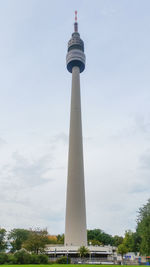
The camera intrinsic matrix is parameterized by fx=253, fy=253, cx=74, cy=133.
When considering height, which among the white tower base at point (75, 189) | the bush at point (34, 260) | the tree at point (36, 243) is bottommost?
the bush at point (34, 260)

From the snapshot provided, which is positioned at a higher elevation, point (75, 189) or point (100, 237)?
point (75, 189)

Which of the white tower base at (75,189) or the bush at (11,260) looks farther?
the white tower base at (75,189)

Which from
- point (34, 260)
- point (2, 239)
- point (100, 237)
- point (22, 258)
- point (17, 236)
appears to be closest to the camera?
point (22, 258)

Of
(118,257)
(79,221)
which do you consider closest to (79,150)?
(79,221)

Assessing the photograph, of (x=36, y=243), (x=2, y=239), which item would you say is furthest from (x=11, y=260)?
(x=2, y=239)

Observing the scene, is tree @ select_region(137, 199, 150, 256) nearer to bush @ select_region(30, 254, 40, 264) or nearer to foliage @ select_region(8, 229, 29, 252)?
bush @ select_region(30, 254, 40, 264)

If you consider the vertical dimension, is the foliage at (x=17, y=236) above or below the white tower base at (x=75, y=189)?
below

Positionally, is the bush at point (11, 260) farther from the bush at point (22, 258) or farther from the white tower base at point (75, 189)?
the white tower base at point (75, 189)

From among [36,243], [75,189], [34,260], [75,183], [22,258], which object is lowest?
[34,260]

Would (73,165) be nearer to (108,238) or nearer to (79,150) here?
(79,150)

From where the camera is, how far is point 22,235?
91562 millimetres

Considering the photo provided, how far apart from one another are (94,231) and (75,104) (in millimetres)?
52389

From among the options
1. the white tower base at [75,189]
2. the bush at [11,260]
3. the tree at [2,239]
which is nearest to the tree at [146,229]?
the bush at [11,260]

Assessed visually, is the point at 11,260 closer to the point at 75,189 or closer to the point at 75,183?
the point at 75,189
